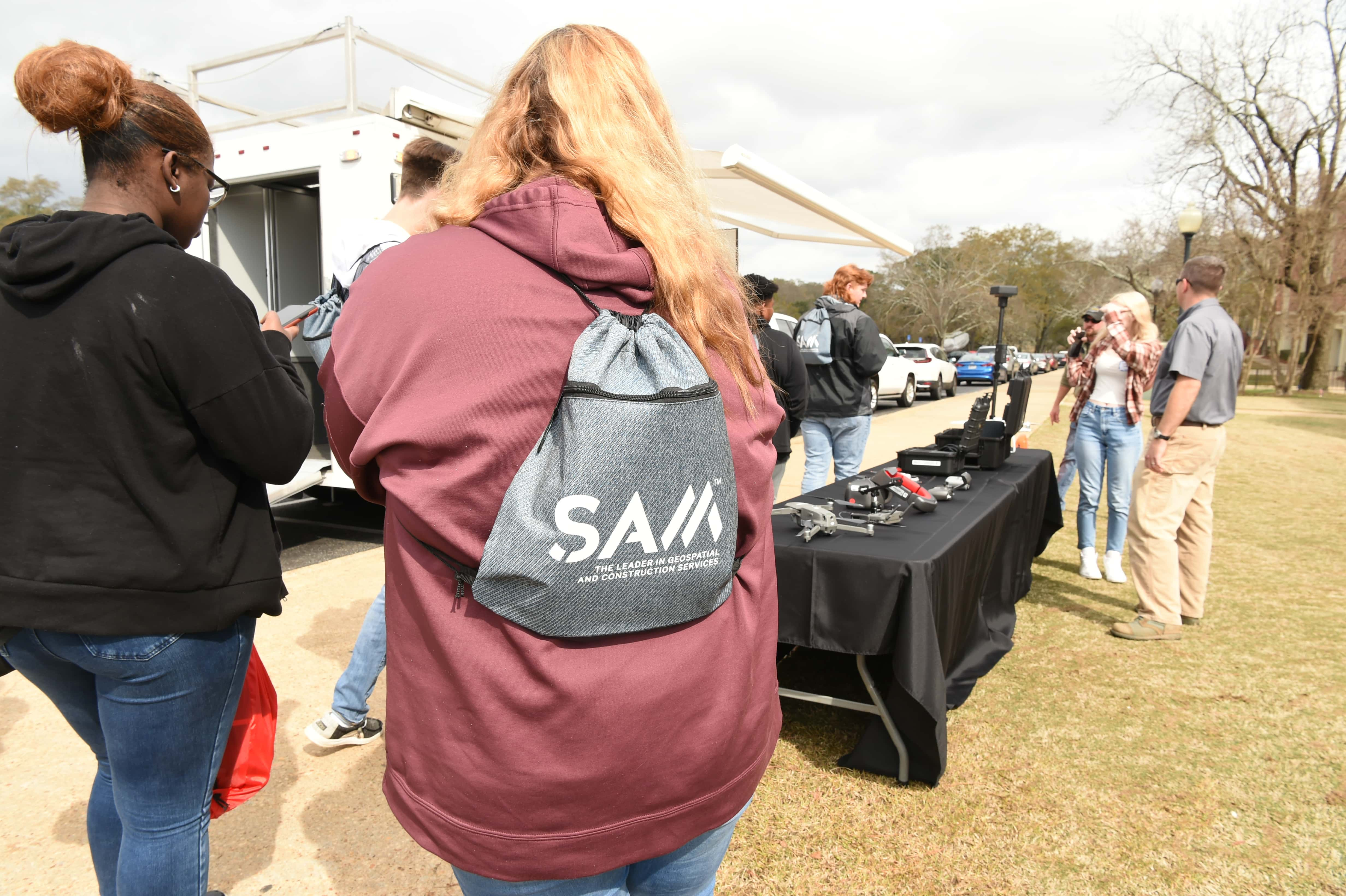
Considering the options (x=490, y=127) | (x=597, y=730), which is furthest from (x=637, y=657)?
(x=490, y=127)

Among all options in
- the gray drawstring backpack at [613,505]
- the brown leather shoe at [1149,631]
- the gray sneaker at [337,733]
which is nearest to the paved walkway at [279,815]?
the gray sneaker at [337,733]

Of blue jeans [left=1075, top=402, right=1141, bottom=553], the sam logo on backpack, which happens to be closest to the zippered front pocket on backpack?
the sam logo on backpack

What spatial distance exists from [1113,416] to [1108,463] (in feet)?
1.13

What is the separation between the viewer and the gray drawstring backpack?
35.7 inches

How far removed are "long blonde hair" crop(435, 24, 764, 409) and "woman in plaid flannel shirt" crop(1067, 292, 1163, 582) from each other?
14.8ft

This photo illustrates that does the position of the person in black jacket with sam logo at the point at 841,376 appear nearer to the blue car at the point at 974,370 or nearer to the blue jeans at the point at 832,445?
the blue jeans at the point at 832,445

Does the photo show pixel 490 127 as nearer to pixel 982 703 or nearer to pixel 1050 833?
pixel 1050 833

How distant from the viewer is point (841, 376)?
514cm

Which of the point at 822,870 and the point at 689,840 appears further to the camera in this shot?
the point at 822,870

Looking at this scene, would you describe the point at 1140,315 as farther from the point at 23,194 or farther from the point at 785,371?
the point at 23,194

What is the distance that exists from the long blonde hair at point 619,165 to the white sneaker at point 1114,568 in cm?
482

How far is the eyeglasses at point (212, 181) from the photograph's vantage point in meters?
1.50

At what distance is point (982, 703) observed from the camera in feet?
11.0

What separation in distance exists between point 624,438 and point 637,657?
277mm
